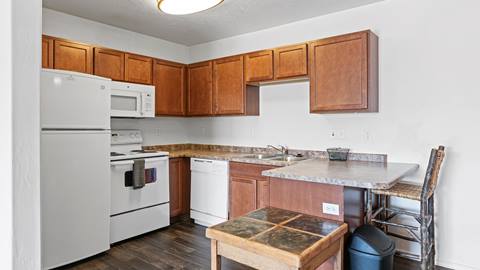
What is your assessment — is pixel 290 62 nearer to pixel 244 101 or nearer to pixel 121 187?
pixel 244 101

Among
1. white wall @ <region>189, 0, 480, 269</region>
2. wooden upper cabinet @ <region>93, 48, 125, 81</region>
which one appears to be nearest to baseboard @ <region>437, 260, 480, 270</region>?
white wall @ <region>189, 0, 480, 269</region>

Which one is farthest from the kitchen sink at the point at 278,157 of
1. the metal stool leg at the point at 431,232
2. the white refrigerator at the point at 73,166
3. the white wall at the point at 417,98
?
the white refrigerator at the point at 73,166

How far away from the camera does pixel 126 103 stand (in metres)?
3.55

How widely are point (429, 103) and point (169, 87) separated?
10.3ft

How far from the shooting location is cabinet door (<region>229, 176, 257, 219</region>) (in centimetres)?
327

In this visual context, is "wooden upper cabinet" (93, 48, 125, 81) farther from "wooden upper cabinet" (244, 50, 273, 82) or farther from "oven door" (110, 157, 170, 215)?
"wooden upper cabinet" (244, 50, 273, 82)

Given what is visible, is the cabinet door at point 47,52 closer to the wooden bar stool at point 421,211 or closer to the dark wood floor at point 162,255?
the dark wood floor at point 162,255

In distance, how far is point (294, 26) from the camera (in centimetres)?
357

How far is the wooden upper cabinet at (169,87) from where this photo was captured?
13.2 feet

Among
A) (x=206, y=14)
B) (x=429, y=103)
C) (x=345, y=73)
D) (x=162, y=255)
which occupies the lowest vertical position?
(x=162, y=255)

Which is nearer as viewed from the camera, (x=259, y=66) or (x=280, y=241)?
(x=280, y=241)

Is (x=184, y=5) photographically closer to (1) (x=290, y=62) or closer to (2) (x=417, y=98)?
(1) (x=290, y=62)
